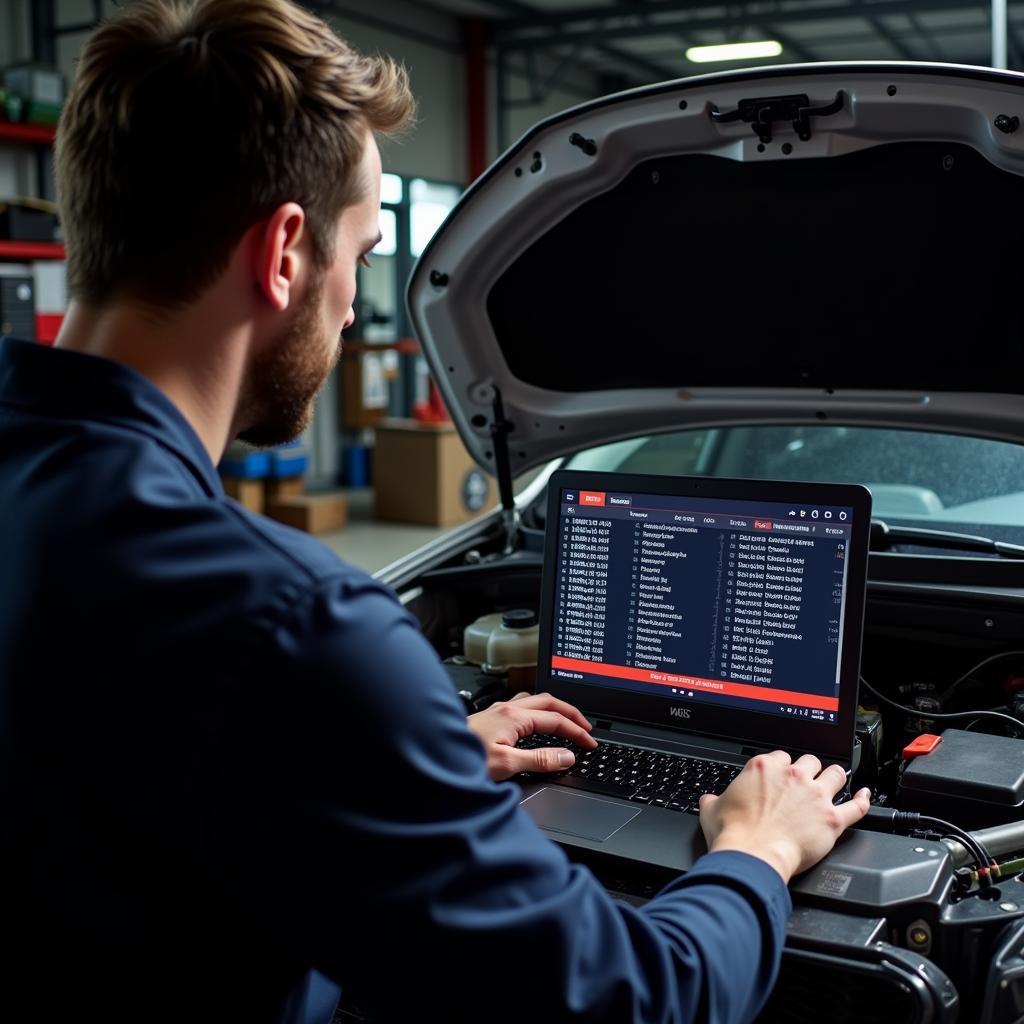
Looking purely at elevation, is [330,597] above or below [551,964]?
above

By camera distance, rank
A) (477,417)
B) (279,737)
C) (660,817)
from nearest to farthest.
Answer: (279,737) < (660,817) < (477,417)

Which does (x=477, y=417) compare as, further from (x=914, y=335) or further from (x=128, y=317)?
(x=128, y=317)

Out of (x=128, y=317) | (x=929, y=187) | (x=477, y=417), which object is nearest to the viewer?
(x=128, y=317)

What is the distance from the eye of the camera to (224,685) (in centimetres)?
77

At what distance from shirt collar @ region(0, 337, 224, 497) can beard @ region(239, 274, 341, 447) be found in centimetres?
11

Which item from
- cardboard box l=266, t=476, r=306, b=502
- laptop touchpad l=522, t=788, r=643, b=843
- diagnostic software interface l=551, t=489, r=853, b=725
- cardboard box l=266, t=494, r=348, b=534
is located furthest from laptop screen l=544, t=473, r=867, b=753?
cardboard box l=266, t=476, r=306, b=502

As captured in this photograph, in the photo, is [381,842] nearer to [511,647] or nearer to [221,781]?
[221,781]

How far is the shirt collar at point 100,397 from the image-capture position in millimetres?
874

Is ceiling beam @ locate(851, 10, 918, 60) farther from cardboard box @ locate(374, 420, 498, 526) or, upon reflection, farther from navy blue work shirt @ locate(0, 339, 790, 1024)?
navy blue work shirt @ locate(0, 339, 790, 1024)

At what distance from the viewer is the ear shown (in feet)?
3.05

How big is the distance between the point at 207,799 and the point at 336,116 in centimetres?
58

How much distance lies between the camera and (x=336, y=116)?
38.6 inches

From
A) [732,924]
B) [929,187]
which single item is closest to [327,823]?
[732,924]

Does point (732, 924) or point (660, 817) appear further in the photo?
point (660, 817)
